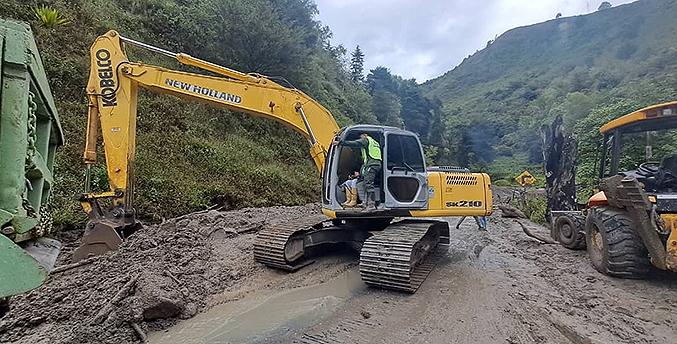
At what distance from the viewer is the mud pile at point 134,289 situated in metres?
3.11

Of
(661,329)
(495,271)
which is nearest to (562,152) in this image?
(495,271)

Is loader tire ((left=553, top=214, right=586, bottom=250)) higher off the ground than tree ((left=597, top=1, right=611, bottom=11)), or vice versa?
tree ((left=597, top=1, right=611, bottom=11))

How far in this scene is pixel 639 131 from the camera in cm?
573

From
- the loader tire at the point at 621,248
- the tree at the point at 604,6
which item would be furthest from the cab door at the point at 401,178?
the tree at the point at 604,6

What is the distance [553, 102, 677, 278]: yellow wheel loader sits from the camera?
168 inches

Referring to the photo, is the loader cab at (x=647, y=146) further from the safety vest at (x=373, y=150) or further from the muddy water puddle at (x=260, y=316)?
the muddy water puddle at (x=260, y=316)

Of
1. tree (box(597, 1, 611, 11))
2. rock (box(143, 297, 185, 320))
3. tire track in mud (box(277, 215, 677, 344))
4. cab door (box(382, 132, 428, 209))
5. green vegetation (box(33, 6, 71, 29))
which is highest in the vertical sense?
tree (box(597, 1, 611, 11))

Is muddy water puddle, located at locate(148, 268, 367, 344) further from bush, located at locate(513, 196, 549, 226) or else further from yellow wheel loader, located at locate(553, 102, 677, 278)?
bush, located at locate(513, 196, 549, 226)

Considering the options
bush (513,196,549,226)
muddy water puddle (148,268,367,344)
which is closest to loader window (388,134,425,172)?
muddy water puddle (148,268,367,344)

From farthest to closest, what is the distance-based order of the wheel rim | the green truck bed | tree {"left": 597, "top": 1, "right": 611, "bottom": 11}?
tree {"left": 597, "top": 1, "right": 611, "bottom": 11}, the wheel rim, the green truck bed

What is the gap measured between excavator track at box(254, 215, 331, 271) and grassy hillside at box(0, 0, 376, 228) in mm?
4179

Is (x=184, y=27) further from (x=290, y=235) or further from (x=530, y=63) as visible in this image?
(x=530, y=63)

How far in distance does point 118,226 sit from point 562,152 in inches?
442

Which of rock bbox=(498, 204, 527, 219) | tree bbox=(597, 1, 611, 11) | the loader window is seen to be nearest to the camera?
the loader window
